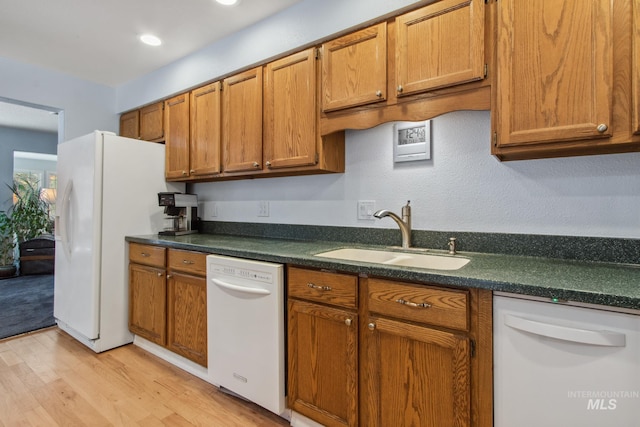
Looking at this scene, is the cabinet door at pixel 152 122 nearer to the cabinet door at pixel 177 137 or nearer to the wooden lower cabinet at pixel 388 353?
the cabinet door at pixel 177 137

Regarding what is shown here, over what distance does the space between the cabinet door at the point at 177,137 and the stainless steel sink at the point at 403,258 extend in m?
1.58

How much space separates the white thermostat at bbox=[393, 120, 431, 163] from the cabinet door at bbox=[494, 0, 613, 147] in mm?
493

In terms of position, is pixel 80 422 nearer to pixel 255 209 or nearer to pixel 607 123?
pixel 255 209

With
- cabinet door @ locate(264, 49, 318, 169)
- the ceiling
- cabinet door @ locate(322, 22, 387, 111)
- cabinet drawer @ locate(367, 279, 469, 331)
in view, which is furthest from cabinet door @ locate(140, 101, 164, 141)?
cabinet drawer @ locate(367, 279, 469, 331)

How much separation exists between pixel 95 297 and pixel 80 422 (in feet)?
3.28

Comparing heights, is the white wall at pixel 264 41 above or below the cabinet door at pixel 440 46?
above

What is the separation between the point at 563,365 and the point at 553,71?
1032mm

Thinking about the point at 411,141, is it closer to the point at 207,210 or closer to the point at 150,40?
the point at 207,210

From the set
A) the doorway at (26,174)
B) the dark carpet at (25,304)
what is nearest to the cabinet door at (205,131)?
the doorway at (26,174)

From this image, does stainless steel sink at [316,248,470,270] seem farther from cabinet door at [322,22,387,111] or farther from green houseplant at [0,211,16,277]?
green houseplant at [0,211,16,277]

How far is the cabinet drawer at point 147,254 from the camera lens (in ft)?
7.70

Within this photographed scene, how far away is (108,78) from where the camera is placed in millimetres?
3232

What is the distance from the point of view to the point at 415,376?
125cm

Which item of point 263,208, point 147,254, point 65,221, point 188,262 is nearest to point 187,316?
point 188,262
